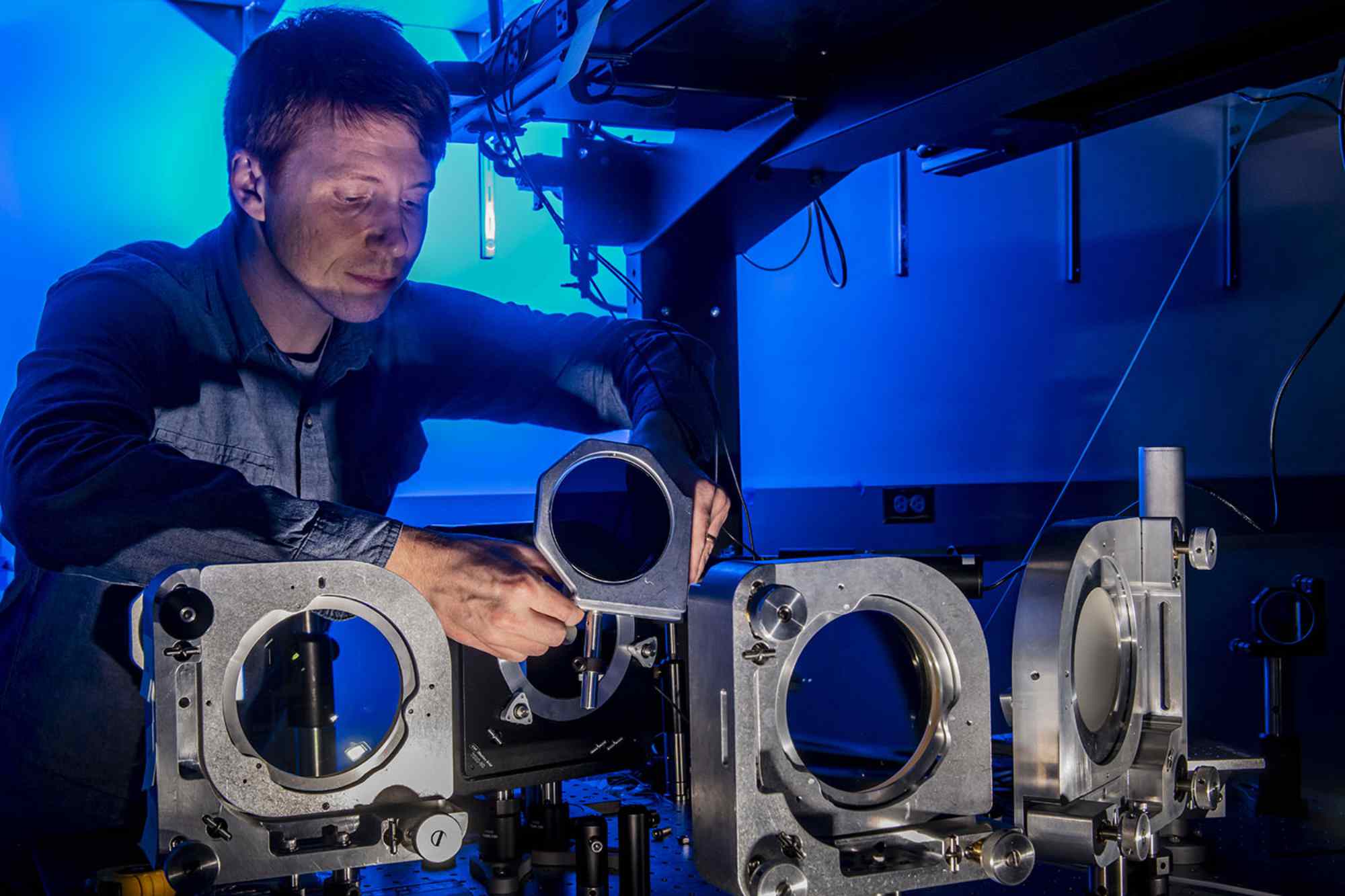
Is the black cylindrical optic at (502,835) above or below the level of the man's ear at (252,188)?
below

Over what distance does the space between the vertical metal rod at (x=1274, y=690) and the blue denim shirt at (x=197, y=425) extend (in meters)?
0.84

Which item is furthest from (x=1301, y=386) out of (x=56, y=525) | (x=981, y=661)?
(x=56, y=525)

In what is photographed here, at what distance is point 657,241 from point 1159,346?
1657 millimetres

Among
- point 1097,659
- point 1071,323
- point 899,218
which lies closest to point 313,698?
point 1097,659

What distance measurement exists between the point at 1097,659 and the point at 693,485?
0.47 metres

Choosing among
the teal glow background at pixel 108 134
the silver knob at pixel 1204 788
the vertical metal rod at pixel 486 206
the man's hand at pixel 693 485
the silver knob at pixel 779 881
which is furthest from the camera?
the vertical metal rod at pixel 486 206

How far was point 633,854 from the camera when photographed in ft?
3.35

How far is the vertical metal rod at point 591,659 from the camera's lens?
44.6 inches

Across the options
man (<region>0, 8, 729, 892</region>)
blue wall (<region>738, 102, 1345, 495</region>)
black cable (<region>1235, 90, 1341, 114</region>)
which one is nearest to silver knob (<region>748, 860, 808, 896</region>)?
man (<region>0, 8, 729, 892</region>)

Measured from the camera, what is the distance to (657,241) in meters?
1.85

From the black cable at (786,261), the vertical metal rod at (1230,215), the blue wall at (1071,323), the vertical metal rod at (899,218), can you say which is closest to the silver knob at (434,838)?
the black cable at (786,261)

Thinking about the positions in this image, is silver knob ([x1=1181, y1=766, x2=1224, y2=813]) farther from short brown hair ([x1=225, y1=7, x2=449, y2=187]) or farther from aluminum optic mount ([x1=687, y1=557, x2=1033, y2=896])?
short brown hair ([x1=225, y1=7, x2=449, y2=187])

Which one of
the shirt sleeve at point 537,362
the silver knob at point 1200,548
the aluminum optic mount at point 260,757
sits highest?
the shirt sleeve at point 537,362

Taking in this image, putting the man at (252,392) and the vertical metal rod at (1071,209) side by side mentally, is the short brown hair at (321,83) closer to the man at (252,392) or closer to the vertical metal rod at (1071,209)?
the man at (252,392)
